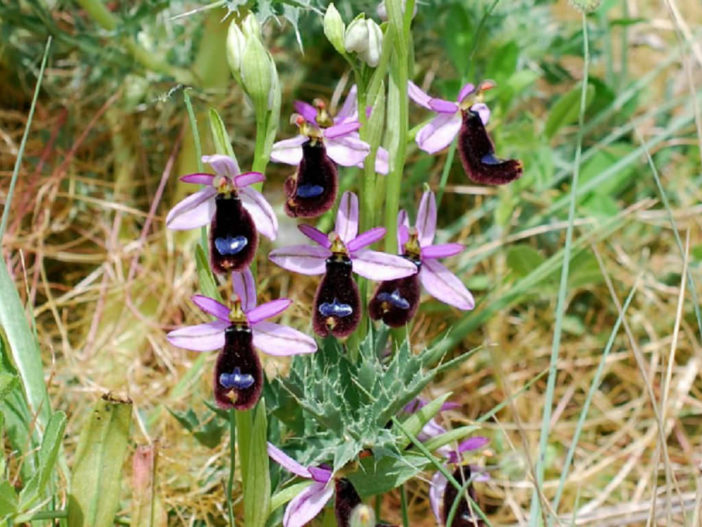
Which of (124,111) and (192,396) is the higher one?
(124,111)

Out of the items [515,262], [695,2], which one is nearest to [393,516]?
[515,262]

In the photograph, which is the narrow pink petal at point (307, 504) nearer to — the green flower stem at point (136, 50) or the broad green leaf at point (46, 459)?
the broad green leaf at point (46, 459)

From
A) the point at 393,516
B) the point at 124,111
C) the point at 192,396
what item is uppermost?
the point at 124,111

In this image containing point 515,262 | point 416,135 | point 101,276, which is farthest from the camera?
point 101,276

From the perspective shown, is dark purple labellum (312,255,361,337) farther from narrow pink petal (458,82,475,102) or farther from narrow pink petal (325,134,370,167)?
narrow pink petal (458,82,475,102)

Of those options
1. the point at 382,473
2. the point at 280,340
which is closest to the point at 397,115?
the point at 280,340

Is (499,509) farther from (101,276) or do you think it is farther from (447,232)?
(101,276)
